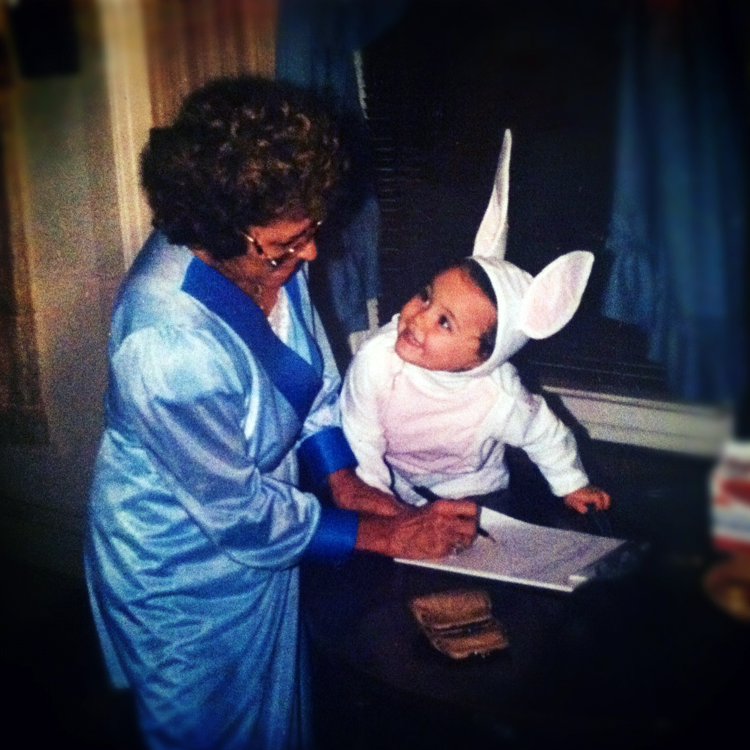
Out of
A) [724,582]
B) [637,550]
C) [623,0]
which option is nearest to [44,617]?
[637,550]

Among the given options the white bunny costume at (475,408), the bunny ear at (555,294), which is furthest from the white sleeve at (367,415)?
the bunny ear at (555,294)

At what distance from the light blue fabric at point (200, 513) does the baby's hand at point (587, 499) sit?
337 mm

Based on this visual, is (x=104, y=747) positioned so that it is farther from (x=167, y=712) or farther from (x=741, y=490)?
(x=741, y=490)

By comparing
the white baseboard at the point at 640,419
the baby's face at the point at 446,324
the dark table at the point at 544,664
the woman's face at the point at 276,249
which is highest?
the woman's face at the point at 276,249

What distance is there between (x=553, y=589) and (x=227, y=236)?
581mm

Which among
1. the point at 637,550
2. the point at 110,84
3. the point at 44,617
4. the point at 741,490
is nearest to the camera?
the point at 741,490

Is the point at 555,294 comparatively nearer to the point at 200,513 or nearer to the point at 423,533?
the point at 423,533

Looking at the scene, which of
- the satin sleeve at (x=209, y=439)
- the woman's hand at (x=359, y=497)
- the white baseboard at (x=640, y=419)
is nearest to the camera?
the white baseboard at (x=640, y=419)

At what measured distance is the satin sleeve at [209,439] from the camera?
903 millimetres

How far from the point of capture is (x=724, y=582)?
0.66m

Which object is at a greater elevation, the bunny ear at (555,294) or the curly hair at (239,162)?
the curly hair at (239,162)

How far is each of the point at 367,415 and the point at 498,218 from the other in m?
0.33

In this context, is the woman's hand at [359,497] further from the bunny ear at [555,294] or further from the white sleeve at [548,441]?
the bunny ear at [555,294]

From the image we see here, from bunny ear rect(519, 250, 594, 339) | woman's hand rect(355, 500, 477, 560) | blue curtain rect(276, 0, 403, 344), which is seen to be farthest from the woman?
bunny ear rect(519, 250, 594, 339)
